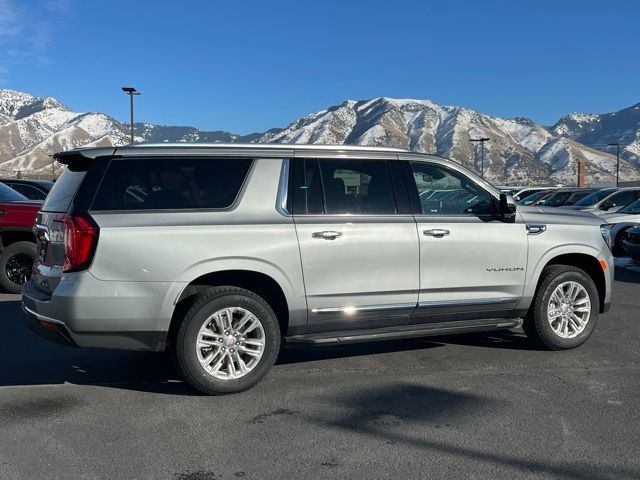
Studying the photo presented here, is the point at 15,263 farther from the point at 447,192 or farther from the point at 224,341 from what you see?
the point at 447,192

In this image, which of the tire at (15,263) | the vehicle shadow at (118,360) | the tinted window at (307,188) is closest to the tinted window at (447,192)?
the tinted window at (307,188)

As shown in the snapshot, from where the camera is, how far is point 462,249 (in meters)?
5.48

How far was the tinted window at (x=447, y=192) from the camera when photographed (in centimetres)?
557

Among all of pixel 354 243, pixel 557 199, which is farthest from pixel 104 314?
pixel 557 199

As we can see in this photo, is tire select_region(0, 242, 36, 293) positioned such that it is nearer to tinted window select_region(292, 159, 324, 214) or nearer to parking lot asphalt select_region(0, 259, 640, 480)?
parking lot asphalt select_region(0, 259, 640, 480)

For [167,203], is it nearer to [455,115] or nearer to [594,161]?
[594,161]

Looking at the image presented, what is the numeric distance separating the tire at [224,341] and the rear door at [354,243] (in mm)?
410

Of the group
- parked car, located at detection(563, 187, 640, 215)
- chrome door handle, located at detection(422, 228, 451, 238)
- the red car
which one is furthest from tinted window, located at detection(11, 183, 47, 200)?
parked car, located at detection(563, 187, 640, 215)

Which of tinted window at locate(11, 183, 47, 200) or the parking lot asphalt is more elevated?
tinted window at locate(11, 183, 47, 200)

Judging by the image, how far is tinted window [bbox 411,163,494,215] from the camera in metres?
5.57

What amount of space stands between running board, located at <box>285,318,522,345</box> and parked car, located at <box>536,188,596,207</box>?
15.3m

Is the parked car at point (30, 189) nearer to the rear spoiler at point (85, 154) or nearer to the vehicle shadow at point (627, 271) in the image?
the rear spoiler at point (85, 154)

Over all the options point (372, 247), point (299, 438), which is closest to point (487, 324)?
point (372, 247)

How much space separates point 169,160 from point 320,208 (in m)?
1.25
